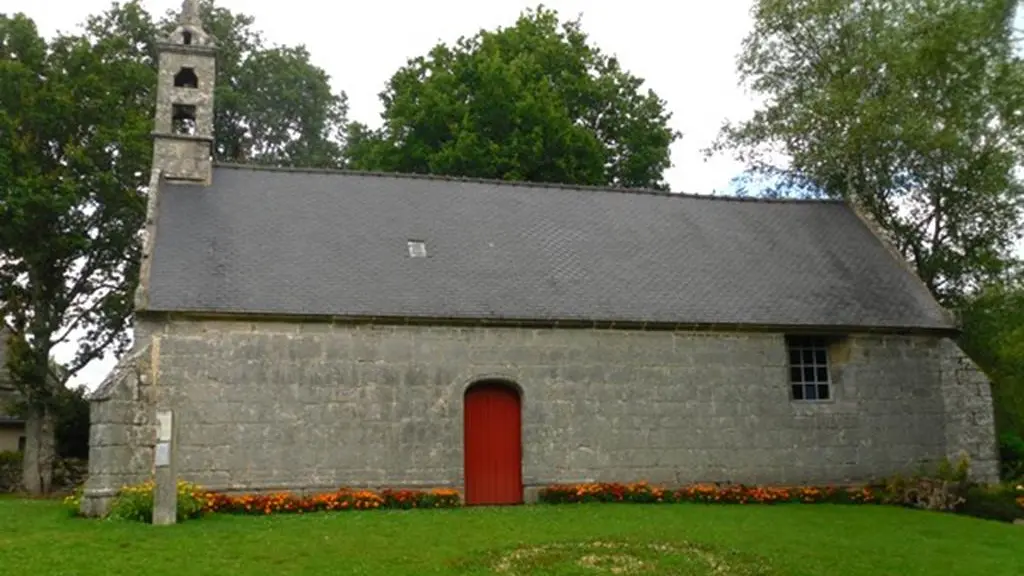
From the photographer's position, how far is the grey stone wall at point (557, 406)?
15344 millimetres

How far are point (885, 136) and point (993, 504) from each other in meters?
10.6

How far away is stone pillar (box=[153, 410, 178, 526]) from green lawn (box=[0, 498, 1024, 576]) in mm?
313

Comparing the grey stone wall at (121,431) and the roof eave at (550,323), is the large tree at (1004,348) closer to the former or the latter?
the roof eave at (550,323)

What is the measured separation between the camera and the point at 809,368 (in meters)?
18.5

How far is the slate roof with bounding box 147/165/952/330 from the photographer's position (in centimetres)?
1638

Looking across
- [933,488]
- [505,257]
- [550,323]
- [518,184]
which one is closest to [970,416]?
[933,488]

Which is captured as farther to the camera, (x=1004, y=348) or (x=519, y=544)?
(x=1004, y=348)

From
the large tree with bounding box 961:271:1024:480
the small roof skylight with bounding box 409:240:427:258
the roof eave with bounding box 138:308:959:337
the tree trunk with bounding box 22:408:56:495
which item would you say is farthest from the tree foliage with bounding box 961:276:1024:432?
the tree trunk with bounding box 22:408:56:495

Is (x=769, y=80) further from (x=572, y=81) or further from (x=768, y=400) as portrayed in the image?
(x=768, y=400)

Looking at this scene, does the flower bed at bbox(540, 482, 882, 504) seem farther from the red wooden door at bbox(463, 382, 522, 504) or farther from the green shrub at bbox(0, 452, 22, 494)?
the green shrub at bbox(0, 452, 22, 494)

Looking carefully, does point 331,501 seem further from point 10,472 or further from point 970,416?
point 10,472

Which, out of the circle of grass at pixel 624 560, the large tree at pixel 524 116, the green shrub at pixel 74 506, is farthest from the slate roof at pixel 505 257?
the large tree at pixel 524 116

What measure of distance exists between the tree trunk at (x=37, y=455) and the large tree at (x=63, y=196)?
3cm

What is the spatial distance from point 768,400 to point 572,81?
17.4 metres
